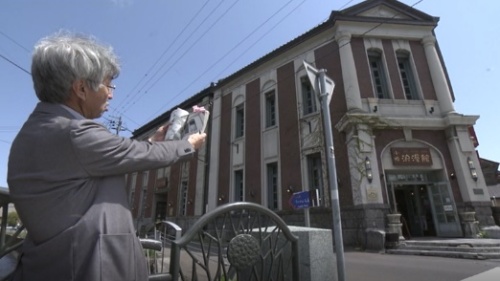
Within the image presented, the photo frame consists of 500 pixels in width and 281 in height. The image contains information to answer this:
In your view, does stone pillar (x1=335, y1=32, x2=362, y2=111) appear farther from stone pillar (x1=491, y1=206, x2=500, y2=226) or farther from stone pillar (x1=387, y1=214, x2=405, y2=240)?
stone pillar (x1=491, y1=206, x2=500, y2=226)

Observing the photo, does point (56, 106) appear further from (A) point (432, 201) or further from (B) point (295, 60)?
(B) point (295, 60)

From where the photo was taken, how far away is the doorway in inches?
464

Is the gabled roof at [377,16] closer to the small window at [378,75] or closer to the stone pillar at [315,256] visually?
the small window at [378,75]

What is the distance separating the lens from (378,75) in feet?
43.3

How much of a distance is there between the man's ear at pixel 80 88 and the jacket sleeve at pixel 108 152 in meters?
0.21

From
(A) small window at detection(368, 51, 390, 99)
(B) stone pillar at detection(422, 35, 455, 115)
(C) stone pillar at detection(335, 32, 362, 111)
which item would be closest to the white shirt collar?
(C) stone pillar at detection(335, 32, 362, 111)

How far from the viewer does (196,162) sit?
1920cm

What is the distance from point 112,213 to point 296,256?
1.43 m

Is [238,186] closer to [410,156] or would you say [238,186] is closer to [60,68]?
[410,156]

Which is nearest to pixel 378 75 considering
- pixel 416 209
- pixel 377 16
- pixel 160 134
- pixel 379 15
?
pixel 377 16

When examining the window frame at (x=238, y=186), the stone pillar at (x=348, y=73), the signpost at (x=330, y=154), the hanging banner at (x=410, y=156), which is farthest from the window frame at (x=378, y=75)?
the signpost at (x=330, y=154)

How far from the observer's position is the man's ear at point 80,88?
1.25 m

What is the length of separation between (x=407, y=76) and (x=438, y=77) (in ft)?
4.14

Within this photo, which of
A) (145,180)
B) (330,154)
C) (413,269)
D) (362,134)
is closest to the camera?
(330,154)
